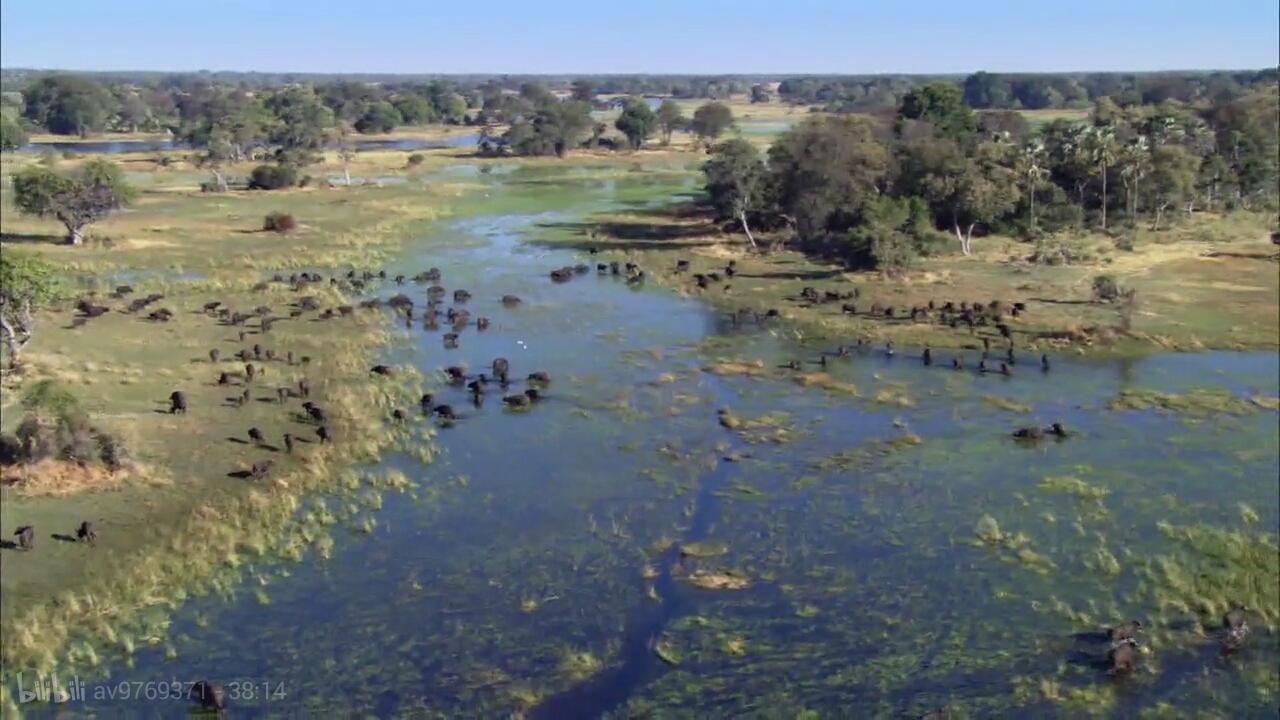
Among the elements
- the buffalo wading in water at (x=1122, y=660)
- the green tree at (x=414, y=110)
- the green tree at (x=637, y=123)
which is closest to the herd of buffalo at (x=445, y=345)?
the buffalo wading in water at (x=1122, y=660)

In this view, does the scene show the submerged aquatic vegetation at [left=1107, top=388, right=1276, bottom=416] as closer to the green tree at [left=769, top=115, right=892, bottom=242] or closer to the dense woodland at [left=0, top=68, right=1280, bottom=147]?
the green tree at [left=769, top=115, right=892, bottom=242]

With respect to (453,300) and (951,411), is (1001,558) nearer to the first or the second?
(951,411)

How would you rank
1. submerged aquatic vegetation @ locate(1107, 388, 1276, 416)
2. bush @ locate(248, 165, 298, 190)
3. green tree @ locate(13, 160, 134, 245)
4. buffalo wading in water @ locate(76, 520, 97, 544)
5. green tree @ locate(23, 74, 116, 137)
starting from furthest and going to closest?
green tree @ locate(23, 74, 116, 137) → bush @ locate(248, 165, 298, 190) → green tree @ locate(13, 160, 134, 245) → submerged aquatic vegetation @ locate(1107, 388, 1276, 416) → buffalo wading in water @ locate(76, 520, 97, 544)

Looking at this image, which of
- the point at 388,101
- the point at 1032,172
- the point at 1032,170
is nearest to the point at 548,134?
the point at 388,101

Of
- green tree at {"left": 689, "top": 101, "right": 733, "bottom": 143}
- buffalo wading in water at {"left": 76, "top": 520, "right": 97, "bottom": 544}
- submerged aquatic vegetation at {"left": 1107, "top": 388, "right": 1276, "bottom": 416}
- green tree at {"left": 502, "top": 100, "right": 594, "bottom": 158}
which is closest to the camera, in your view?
buffalo wading in water at {"left": 76, "top": 520, "right": 97, "bottom": 544}

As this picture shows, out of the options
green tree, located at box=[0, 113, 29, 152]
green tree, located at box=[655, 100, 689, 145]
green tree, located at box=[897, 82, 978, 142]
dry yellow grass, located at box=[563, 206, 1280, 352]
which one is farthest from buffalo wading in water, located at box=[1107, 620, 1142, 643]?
green tree, located at box=[655, 100, 689, 145]

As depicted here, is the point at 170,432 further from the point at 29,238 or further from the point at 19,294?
the point at 29,238

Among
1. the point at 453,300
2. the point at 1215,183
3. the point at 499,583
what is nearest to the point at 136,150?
the point at 453,300
